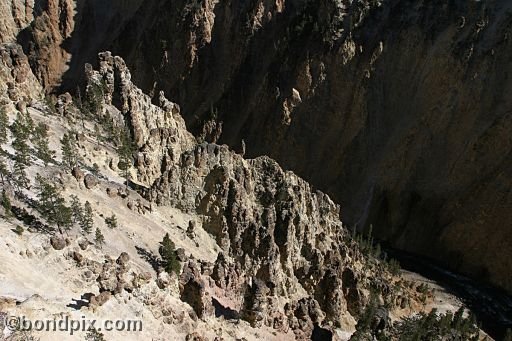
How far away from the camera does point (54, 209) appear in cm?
2562

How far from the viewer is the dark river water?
44750 millimetres

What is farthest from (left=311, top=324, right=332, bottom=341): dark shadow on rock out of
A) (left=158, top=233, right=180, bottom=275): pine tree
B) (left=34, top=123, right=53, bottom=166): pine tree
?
(left=34, top=123, right=53, bottom=166): pine tree

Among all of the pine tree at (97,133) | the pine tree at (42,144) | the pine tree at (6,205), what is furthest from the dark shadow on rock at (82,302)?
the pine tree at (97,133)

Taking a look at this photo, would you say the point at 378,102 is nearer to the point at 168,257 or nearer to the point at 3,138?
the point at 168,257

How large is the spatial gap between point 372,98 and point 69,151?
1549 inches

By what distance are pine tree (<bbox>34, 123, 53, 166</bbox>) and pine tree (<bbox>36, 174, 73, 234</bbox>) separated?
6.21 m

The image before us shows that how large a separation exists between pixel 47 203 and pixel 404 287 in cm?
3021

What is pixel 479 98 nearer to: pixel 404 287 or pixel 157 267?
pixel 404 287

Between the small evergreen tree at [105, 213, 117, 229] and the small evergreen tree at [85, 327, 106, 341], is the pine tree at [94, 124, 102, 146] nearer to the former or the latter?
the small evergreen tree at [105, 213, 117, 229]

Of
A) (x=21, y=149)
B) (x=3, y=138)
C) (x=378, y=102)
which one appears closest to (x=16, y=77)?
(x=3, y=138)

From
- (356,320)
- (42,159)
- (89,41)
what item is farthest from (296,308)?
(89,41)

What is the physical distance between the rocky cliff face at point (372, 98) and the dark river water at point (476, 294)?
1441mm

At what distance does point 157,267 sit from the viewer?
28234 millimetres

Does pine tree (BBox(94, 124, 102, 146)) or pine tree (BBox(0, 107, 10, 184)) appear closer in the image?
pine tree (BBox(0, 107, 10, 184))
